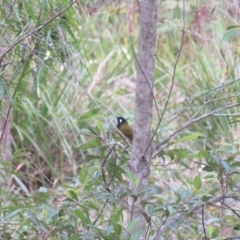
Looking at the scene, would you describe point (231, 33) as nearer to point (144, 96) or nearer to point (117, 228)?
point (144, 96)

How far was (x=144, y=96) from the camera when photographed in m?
2.45

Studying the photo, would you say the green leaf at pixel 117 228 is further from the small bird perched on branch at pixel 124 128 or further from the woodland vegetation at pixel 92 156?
the small bird perched on branch at pixel 124 128

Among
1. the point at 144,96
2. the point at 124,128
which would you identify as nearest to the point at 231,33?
the point at 144,96

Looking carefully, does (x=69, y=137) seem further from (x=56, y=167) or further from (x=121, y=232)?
(x=121, y=232)

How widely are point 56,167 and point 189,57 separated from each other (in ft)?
6.39

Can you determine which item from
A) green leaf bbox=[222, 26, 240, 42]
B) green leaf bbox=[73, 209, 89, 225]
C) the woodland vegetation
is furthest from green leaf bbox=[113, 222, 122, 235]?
green leaf bbox=[222, 26, 240, 42]

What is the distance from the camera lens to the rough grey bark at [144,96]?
2.44 m

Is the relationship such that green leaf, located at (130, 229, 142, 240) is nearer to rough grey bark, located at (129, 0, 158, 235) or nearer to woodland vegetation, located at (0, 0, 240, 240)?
woodland vegetation, located at (0, 0, 240, 240)

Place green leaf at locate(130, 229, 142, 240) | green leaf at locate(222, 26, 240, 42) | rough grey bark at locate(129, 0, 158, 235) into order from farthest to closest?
rough grey bark at locate(129, 0, 158, 235)
green leaf at locate(222, 26, 240, 42)
green leaf at locate(130, 229, 142, 240)

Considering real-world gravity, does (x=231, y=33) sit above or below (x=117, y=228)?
above

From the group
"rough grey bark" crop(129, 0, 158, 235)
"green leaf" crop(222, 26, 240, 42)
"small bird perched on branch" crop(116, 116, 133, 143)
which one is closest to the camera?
"green leaf" crop(222, 26, 240, 42)

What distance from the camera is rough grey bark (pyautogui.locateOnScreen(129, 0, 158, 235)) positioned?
8.00 feet

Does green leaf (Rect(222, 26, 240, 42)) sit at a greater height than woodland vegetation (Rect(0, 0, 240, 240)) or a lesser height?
greater

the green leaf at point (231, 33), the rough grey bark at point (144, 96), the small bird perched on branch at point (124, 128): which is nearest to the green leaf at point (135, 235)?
the rough grey bark at point (144, 96)
